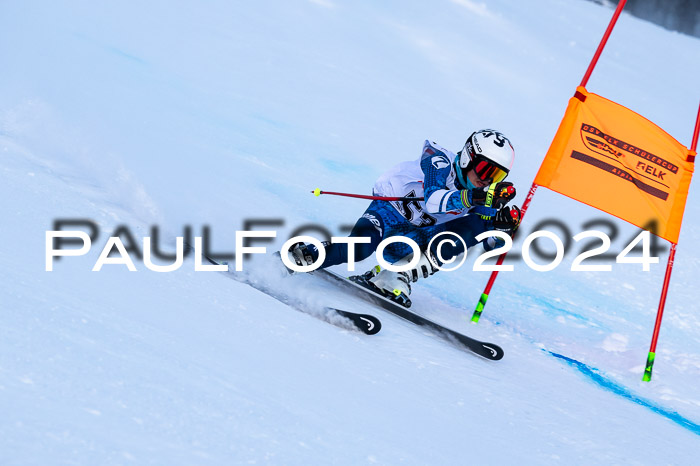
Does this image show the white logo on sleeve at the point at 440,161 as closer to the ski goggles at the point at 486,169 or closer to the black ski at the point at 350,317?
the ski goggles at the point at 486,169

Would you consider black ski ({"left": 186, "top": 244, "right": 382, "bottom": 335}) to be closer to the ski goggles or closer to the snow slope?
the snow slope

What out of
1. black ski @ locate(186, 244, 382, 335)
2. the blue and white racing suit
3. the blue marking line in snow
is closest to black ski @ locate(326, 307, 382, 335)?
black ski @ locate(186, 244, 382, 335)

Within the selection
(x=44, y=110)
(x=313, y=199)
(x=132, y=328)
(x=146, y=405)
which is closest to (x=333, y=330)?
(x=132, y=328)

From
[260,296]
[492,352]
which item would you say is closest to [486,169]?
[492,352]

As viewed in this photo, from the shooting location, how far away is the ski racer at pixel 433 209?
4035 mm

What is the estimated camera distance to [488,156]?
4020 mm

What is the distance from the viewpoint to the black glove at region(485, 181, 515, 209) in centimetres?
398

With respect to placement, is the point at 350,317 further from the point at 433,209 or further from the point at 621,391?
the point at 621,391

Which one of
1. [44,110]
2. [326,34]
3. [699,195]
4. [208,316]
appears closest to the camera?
[208,316]

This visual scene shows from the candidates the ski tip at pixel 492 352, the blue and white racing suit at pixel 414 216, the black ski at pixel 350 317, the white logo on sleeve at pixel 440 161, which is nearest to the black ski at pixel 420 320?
the ski tip at pixel 492 352

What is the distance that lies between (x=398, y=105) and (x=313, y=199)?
13.8 feet

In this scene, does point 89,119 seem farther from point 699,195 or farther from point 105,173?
point 699,195

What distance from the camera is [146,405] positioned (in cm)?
212

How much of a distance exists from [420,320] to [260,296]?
929 mm
